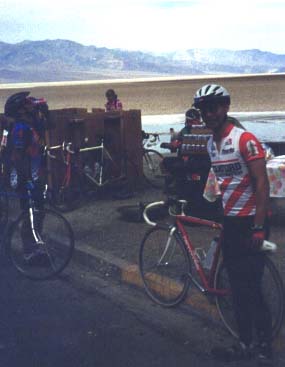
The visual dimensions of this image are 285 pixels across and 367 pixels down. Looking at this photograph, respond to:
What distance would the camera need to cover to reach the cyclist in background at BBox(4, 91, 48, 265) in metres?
7.80

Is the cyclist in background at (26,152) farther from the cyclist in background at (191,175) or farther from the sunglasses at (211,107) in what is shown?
the sunglasses at (211,107)

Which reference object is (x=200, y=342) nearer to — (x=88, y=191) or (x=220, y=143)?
(x=220, y=143)

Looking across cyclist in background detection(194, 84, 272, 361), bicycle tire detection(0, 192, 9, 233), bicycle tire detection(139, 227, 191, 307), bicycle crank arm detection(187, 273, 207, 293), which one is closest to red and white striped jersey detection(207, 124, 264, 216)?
cyclist in background detection(194, 84, 272, 361)

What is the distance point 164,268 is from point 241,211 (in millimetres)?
1741

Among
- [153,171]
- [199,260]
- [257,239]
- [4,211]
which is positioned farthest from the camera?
[153,171]

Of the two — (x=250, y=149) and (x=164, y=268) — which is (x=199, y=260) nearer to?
(x=164, y=268)

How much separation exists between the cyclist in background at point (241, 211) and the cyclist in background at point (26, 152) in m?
3.19

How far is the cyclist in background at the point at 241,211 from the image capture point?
476 centimetres

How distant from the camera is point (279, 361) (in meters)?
5.18

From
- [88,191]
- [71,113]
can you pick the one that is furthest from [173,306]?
[71,113]

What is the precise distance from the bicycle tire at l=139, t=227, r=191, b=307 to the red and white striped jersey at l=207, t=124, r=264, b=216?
3.77ft

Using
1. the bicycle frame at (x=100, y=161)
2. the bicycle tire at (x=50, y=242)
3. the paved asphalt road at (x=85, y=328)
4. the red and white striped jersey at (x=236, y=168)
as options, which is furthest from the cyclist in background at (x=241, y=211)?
the bicycle frame at (x=100, y=161)

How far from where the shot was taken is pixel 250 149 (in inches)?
187

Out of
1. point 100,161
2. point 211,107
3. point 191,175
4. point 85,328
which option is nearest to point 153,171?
point 100,161
